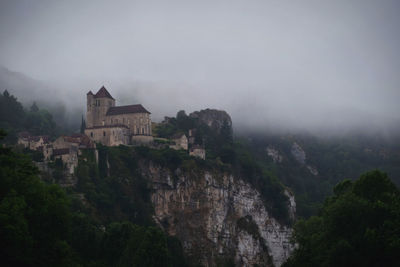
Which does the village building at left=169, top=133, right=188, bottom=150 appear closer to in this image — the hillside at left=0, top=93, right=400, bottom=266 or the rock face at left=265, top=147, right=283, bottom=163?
the hillside at left=0, top=93, right=400, bottom=266

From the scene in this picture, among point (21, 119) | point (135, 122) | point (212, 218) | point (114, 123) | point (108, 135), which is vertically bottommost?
point (212, 218)

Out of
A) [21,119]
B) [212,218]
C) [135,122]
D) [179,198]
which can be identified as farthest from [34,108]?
[212,218]

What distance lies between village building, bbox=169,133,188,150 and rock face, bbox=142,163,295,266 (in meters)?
6.12

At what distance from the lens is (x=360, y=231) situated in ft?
173

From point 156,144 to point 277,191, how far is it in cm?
2720

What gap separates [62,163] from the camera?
92.6m

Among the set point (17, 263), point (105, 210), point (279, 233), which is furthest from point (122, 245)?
point (279, 233)

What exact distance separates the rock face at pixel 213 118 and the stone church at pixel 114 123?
77.7 ft

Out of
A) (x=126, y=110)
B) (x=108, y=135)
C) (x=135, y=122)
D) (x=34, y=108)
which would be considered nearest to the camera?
(x=108, y=135)

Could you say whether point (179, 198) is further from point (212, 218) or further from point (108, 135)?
point (108, 135)

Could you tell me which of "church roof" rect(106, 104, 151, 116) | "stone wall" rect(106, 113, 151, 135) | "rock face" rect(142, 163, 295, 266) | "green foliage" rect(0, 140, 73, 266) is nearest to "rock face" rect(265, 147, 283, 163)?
"rock face" rect(142, 163, 295, 266)

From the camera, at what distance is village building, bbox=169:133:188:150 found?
115m

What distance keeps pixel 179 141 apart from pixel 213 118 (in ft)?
75.5

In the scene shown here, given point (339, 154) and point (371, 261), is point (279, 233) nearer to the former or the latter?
point (339, 154)
